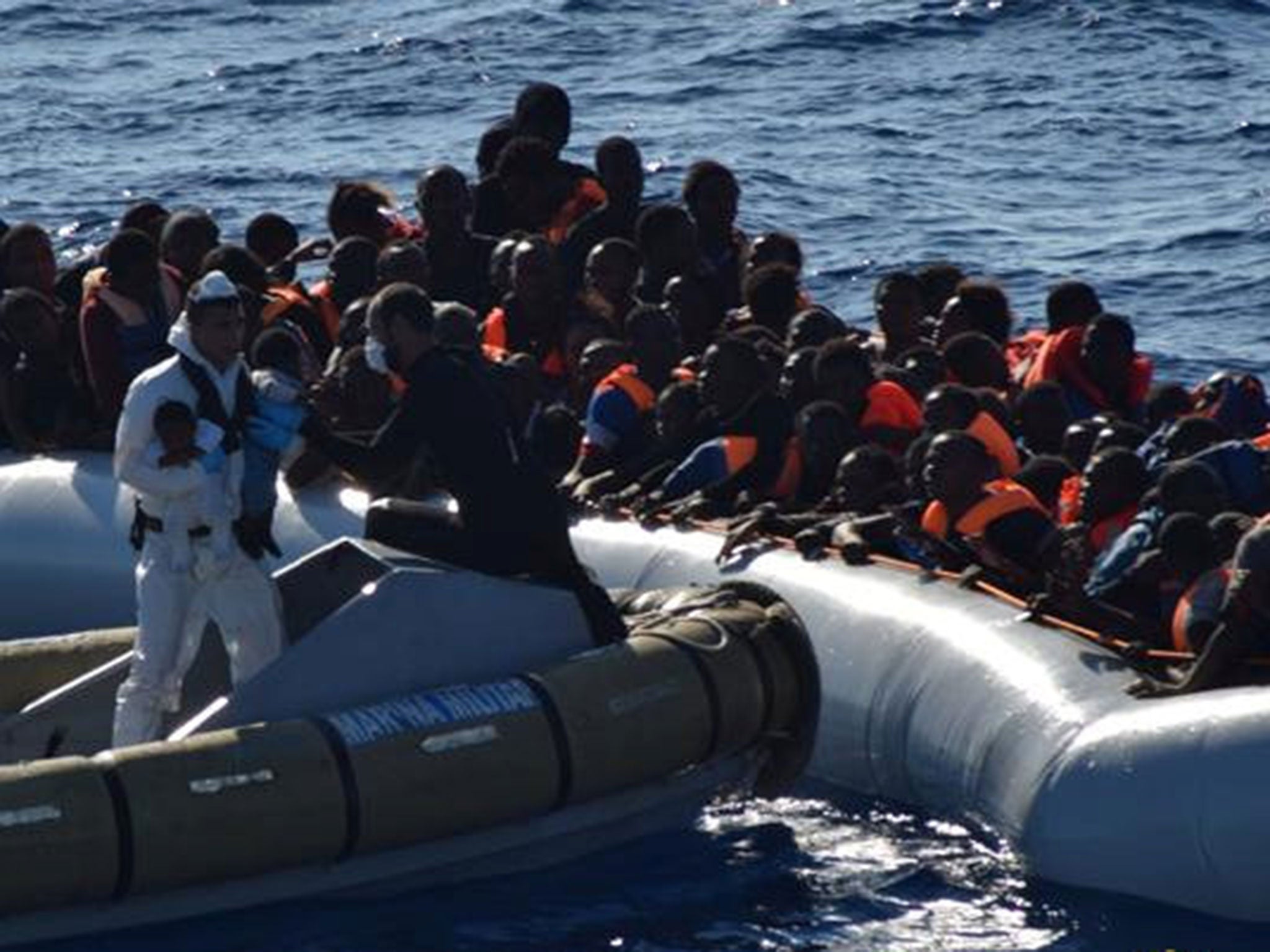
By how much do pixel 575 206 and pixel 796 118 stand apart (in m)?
10.3

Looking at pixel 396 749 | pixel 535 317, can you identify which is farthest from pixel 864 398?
pixel 396 749

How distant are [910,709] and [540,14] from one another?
18.8 m

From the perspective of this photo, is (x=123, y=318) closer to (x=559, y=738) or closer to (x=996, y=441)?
(x=559, y=738)

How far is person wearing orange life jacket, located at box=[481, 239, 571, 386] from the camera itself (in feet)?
51.8

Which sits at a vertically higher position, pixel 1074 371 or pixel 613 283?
pixel 613 283

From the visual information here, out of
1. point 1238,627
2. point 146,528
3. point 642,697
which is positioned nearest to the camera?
point 1238,627

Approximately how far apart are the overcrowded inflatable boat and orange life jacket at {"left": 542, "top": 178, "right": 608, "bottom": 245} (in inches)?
97.6

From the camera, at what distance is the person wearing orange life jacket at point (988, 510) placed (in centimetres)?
1317

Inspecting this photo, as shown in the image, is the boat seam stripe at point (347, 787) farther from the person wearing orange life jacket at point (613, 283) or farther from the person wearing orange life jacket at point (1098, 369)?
the person wearing orange life jacket at point (613, 283)

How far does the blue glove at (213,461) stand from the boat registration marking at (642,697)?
159 cm

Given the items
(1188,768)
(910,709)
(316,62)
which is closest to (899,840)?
(910,709)

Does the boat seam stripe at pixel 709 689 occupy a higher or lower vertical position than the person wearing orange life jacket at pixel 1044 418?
lower

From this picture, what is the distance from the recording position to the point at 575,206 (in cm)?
1700

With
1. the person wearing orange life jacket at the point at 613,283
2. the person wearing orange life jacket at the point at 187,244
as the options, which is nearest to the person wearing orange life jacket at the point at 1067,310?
the person wearing orange life jacket at the point at 613,283
